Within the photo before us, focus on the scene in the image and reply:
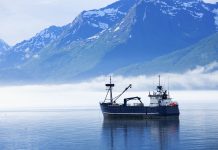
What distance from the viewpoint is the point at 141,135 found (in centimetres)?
15100

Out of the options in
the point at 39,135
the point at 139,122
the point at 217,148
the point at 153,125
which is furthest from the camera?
the point at 139,122

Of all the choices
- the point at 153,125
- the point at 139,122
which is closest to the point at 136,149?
the point at 153,125

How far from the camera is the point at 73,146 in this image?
127812 millimetres

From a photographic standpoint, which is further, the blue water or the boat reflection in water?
the boat reflection in water

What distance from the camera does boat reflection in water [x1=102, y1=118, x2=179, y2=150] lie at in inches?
5025

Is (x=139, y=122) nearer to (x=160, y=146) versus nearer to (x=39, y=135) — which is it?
(x=39, y=135)

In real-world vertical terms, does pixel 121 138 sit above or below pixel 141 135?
below

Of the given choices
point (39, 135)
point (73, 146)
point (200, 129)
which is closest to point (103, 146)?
point (73, 146)

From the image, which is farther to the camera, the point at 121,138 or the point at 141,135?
the point at 141,135

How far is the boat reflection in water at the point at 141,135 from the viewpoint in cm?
12762

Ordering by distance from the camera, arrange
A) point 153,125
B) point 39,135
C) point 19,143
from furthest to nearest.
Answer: point 153,125 < point 39,135 < point 19,143

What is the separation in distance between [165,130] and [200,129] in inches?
457

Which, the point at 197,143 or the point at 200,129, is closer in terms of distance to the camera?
the point at 197,143

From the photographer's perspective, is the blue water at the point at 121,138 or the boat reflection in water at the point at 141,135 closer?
the blue water at the point at 121,138
